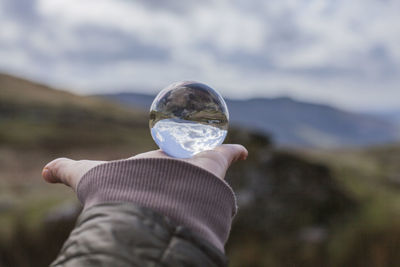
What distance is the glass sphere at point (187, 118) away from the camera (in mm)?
3404

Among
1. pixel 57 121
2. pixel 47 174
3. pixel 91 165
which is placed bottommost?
pixel 57 121

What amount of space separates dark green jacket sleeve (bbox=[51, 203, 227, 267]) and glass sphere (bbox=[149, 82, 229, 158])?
1.56 m

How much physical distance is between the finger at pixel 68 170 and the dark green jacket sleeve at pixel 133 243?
62cm

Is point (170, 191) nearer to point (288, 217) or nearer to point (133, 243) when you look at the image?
point (133, 243)

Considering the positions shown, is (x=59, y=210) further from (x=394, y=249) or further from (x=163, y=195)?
(x=163, y=195)

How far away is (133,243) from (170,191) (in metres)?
0.37

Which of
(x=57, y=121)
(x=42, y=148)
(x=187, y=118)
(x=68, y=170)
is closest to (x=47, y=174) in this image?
(x=68, y=170)

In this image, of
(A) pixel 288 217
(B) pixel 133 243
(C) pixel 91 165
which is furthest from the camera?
(A) pixel 288 217

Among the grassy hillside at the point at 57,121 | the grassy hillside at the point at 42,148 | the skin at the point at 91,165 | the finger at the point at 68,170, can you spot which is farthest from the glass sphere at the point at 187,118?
the grassy hillside at the point at 57,121

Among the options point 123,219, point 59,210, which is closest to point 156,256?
point 123,219

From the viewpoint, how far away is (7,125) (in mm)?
64500

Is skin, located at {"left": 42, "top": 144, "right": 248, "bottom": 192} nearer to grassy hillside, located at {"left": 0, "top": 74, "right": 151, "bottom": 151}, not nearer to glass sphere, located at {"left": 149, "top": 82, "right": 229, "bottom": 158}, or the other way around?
glass sphere, located at {"left": 149, "top": 82, "right": 229, "bottom": 158}

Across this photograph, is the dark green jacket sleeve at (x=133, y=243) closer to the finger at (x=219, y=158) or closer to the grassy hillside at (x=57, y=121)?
the finger at (x=219, y=158)

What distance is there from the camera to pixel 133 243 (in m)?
1.65
